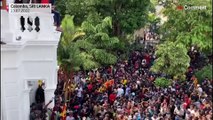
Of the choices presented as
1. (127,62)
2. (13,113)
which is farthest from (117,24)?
(13,113)

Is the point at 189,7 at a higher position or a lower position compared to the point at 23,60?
higher

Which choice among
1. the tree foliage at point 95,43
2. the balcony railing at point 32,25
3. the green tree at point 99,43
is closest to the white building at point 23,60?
the balcony railing at point 32,25

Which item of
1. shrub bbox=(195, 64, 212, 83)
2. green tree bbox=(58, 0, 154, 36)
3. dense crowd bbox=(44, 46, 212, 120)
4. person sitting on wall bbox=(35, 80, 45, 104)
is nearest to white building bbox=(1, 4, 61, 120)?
person sitting on wall bbox=(35, 80, 45, 104)

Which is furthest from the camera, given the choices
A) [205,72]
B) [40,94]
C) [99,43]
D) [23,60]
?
[99,43]

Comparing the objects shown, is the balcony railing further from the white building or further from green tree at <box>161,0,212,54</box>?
green tree at <box>161,0,212,54</box>

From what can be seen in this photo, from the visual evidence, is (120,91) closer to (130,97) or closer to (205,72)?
(130,97)

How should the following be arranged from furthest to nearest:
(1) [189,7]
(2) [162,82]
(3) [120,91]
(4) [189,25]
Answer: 1. (4) [189,25]
2. (1) [189,7]
3. (2) [162,82]
4. (3) [120,91]

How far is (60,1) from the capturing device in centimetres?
2631

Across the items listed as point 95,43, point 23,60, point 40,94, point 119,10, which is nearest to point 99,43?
point 95,43

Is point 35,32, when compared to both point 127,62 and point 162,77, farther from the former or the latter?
point 127,62

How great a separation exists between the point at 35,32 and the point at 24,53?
1.78 ft

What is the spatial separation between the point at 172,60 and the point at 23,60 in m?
9.65

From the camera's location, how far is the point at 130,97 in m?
16.1

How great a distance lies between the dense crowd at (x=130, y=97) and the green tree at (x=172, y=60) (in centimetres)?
38
